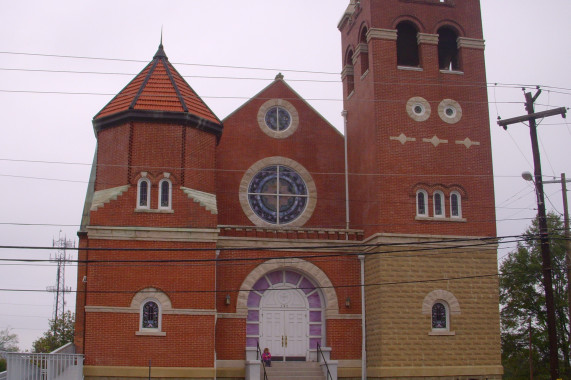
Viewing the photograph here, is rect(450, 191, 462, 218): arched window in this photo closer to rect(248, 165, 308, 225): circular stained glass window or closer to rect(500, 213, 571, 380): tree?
rect(248, 165, 308, 225): circular stained glass window

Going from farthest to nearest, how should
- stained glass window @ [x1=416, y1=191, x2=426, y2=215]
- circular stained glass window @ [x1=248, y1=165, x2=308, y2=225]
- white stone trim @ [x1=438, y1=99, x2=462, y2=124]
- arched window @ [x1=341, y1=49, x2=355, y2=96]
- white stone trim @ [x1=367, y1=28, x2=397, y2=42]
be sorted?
arched window @ [x1=341, y1=49, x2=355, y2=96] < circular stained glass window @ [x1=248, y1=165, x2=308, y2=225] < white stone trim @ [x1=367, y1=28, x2=397, y2=42] < white stone trim @ [x1=438, y1=99, x2=462, y2=124] < stained glass window @ [x1=416, y1=191, x2=426, y2=215]

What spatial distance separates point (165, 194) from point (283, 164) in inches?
230

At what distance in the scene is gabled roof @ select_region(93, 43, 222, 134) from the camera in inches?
1005

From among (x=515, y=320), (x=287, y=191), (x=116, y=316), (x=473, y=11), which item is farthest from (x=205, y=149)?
(x=515, y=320)

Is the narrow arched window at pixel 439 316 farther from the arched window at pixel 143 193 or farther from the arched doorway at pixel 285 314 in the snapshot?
the arched window at pixel 143 193

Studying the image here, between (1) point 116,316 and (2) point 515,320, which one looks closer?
(1) point 116,316

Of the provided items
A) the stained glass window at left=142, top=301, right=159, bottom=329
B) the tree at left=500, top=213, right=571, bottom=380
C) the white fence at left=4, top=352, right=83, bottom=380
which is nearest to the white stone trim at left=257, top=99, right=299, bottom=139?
the stained glass window at left=142, top=301, right=159, bottom=329

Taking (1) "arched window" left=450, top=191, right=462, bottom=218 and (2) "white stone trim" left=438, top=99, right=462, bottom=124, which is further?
(2) "white stone trim" left=438, top=99, right=462, bottom=124

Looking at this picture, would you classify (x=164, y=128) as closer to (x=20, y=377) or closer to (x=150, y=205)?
(x=150, y=205)

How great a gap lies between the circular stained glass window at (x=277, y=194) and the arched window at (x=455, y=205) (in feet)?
17.9

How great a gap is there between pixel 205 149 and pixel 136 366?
736 cm

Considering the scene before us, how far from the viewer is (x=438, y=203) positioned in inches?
1064

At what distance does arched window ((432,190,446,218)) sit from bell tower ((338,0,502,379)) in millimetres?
48

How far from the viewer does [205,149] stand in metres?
26.3
